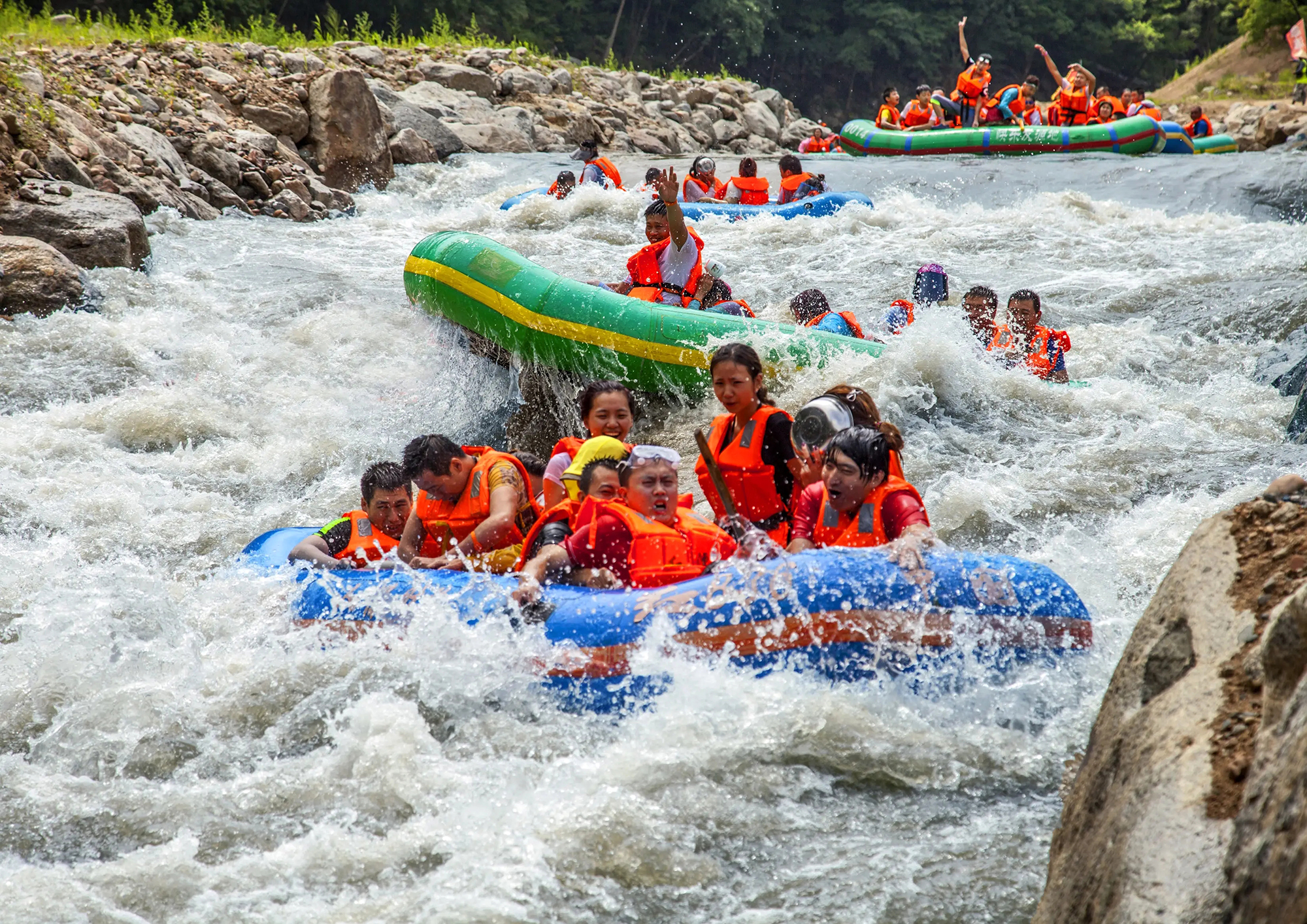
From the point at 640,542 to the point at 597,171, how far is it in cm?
1038

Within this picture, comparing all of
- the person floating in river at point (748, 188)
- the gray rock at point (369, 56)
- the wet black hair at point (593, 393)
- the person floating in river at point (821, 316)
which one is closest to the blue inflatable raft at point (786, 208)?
the person floating in river at point (748, 188)

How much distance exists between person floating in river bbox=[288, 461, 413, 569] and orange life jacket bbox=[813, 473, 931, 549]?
5.98ft

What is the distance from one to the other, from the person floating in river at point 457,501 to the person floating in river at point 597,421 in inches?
3.9

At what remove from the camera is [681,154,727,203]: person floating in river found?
39.1ft

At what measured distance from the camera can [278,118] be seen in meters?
13.6

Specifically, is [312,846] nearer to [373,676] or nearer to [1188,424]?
[373,676]

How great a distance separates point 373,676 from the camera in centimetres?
388

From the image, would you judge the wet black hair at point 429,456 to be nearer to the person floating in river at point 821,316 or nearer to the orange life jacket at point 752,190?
the person floating in river at point 821,316

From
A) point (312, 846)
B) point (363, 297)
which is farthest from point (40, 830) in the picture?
point (363, 297)

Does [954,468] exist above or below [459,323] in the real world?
below

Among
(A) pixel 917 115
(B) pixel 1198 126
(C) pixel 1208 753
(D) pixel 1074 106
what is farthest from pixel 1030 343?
(B) pixel 1198 126

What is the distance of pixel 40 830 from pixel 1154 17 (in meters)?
40.9

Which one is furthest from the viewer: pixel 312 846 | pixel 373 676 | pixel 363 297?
pixel 363 297

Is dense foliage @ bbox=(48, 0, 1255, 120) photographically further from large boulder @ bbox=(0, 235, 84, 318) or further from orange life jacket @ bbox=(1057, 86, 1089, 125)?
large boulder @ bbox=(0, 235, 84, 318)
